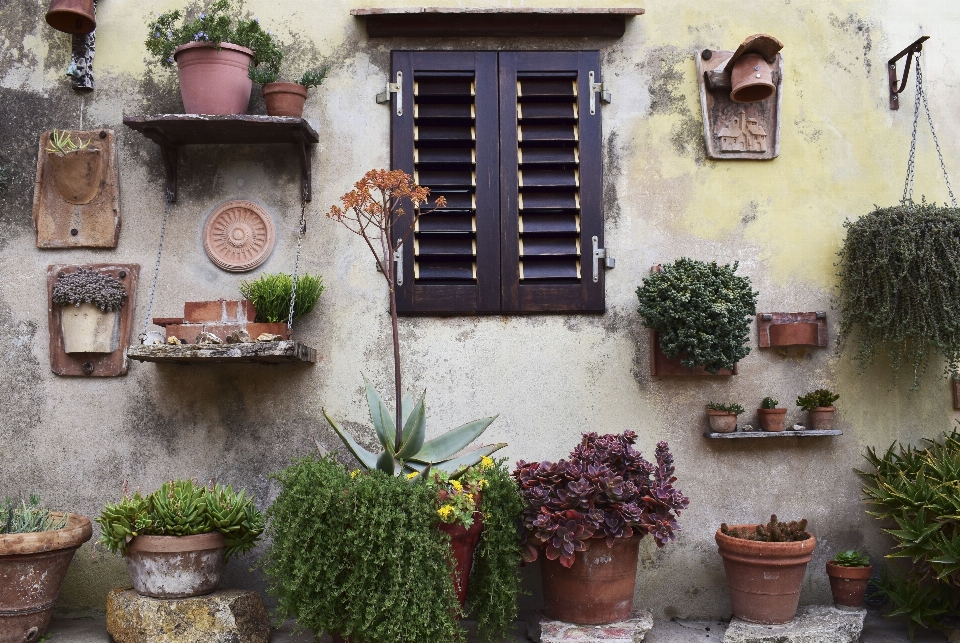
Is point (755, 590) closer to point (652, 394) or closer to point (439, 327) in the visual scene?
point (652, 394)

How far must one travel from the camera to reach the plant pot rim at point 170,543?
4.14m

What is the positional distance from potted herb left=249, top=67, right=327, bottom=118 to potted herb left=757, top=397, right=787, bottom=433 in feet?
9.86

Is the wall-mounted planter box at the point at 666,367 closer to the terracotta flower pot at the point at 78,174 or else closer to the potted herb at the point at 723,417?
the potted herb at the point at 723,417

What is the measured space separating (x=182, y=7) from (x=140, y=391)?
2.19m

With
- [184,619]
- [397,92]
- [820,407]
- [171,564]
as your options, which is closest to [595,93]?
[397,92]

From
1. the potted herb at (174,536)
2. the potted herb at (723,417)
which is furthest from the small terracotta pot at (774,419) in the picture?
the potted herb at (174,536)

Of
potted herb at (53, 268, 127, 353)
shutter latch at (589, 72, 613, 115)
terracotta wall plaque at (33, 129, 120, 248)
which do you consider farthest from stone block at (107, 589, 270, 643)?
shutter latch at (589, 72, 613, 115)

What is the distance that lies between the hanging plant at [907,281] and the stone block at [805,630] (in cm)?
130

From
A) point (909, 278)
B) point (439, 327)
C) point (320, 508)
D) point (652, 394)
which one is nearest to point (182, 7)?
point (439, 327)

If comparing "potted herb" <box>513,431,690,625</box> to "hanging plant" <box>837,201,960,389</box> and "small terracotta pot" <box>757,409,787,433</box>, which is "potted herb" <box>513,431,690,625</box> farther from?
"hanging plant" <box>837,201,960,389</box>

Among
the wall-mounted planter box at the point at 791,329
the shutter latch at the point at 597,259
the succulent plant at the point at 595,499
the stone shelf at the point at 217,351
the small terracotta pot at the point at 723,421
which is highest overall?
the shutter latch at the point at 597,259

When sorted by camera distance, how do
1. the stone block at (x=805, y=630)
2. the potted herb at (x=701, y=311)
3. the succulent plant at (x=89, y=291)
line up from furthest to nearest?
the succulent plant at (x=89, y=291), the potted herb at (x=701, y=311), the stone block at (x=805, y=630)

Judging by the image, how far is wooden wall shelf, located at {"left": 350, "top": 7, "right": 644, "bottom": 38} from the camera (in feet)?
16.2

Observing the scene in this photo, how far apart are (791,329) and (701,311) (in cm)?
75
